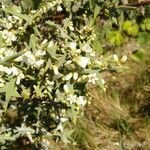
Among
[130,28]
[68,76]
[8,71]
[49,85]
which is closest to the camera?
[8,71]

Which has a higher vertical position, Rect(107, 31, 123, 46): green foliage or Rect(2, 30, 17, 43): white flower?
Rect(2, 30, 17, 43): white flower

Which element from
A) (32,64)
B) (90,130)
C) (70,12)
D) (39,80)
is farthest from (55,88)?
(90,130)

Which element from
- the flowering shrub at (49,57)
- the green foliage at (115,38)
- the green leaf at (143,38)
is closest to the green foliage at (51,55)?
the flowering shrub at (49,57)

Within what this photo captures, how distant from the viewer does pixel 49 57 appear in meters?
2.26

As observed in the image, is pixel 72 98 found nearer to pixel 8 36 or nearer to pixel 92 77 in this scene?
pixel 92 77

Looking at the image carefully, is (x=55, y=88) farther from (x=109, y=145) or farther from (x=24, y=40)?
(x=109, y=145)

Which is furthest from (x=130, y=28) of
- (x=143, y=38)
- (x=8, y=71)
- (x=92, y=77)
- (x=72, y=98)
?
(x=8, y=71)

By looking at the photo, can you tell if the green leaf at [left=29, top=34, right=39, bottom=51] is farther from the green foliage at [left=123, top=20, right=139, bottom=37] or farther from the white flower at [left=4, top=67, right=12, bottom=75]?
the green foliage at [left=123, top=20, right=139, bottom=37]

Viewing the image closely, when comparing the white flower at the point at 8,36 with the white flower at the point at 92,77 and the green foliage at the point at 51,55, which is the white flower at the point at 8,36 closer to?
the green foliage at the point at 51,55

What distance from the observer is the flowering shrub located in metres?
2.27

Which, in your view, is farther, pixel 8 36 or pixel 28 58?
pixel 8 36

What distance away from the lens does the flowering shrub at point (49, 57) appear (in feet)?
7.44

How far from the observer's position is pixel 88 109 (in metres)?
4.37

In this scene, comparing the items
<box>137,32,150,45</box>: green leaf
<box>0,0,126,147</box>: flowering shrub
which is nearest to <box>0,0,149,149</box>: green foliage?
<box>0,0,126,147</box>: flowering shrub
